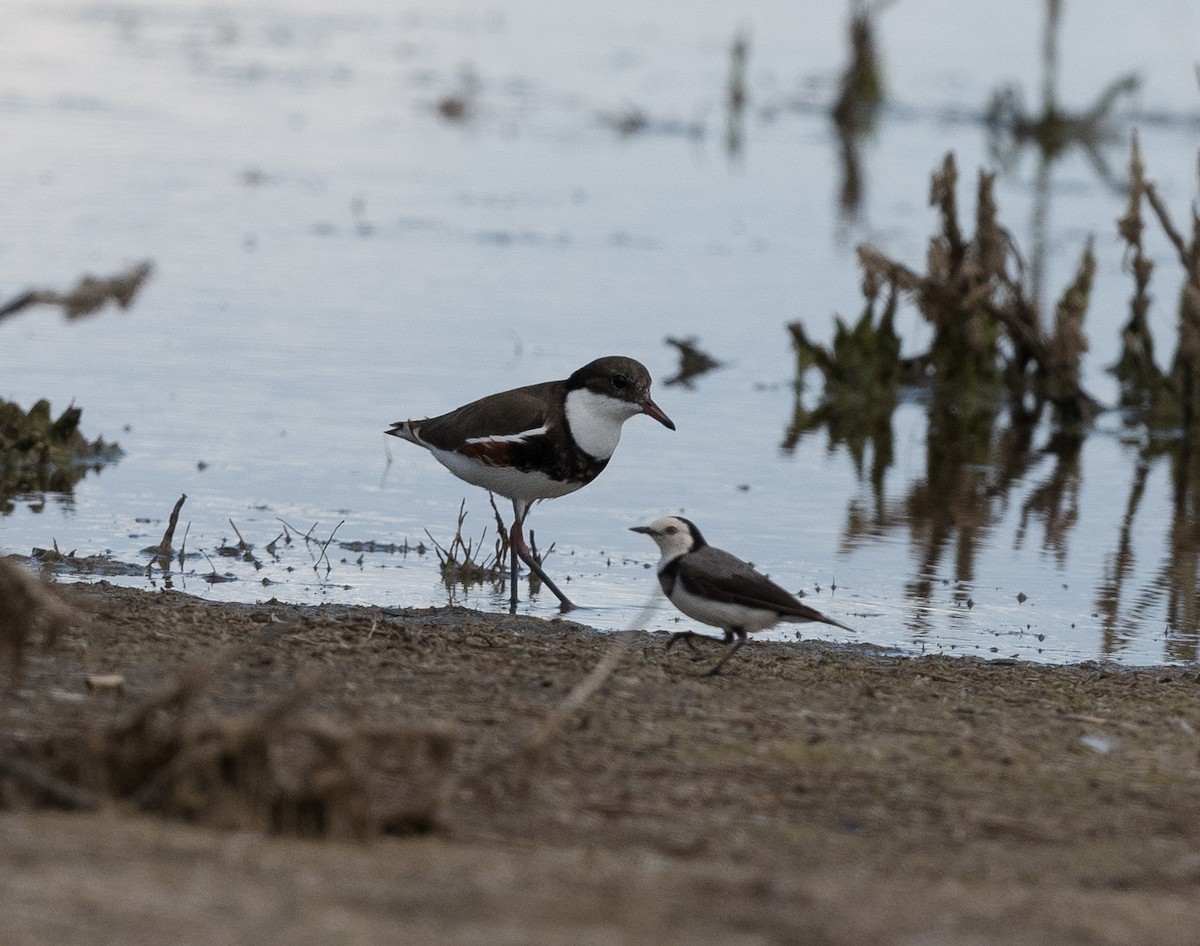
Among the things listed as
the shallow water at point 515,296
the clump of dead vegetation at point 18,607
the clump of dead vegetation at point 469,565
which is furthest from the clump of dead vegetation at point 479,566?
the clump of dead vegetation at point 18,607

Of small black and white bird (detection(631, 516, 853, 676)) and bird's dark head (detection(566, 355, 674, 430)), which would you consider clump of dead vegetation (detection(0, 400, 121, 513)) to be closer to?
bird's dark head (detection(566, 355, 674, 430))

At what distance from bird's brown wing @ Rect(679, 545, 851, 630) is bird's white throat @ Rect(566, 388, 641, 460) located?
172cm

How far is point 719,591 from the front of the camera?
24.1ft

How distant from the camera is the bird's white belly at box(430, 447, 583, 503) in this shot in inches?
357

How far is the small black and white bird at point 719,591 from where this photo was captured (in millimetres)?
7320

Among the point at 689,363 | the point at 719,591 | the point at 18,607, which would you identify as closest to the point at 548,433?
the point at 719,591

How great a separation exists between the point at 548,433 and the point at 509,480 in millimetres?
307

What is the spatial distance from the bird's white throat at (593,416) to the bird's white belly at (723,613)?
1631mm

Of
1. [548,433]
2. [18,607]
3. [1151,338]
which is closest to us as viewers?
[18,607]

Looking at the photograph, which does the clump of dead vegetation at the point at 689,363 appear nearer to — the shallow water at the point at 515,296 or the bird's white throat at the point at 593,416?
the shallow water at the point at 515,296

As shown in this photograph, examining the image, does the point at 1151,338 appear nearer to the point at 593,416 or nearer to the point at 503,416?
the point at 593,416

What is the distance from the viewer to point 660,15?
49.9 m

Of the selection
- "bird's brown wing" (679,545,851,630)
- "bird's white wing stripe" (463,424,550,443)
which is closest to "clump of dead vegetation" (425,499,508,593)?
"bird's white wing stripe" (463,424,550,443)

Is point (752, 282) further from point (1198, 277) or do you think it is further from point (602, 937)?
point (602, 937)
